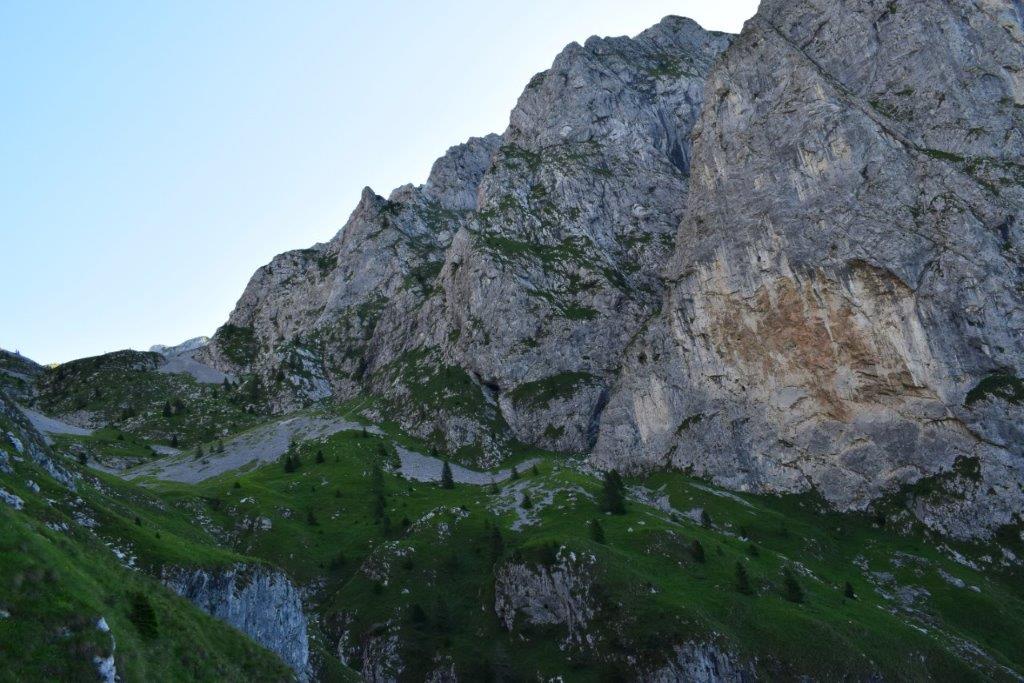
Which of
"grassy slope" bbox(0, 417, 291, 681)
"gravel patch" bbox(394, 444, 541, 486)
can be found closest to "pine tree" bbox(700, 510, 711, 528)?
"gravel patch" bbox(394, 444, 541, 486)

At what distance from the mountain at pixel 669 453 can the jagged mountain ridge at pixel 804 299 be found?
23.9 inches

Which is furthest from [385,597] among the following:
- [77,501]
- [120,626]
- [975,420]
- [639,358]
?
[975,420]

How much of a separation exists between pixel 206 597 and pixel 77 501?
1169 centimetres

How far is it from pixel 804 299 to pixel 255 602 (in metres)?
Answer: 107

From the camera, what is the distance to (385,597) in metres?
84.6

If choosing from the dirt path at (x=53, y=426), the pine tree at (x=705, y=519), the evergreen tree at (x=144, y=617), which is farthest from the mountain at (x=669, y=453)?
the dirt path at (x=53, y=426)

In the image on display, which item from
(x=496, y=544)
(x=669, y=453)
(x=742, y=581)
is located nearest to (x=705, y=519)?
(x=742, y=581)

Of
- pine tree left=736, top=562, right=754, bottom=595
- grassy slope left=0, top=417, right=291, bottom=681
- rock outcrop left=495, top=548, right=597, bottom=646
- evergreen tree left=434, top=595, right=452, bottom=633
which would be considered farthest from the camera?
evergreen tree left=434, top=595, right=452, bottom=633

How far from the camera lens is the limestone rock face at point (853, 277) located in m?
114

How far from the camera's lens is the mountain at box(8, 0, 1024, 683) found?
191ft

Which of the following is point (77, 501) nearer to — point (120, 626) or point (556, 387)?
point (120, 626)

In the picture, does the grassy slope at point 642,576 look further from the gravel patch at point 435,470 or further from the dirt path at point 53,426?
the dirt path at point 53,426

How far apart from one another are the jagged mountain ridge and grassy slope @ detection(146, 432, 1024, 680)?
14.9 metres

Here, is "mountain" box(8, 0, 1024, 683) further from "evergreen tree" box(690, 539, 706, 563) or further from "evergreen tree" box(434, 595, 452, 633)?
"evergreen tree" box(690, 539, 706, 563)
